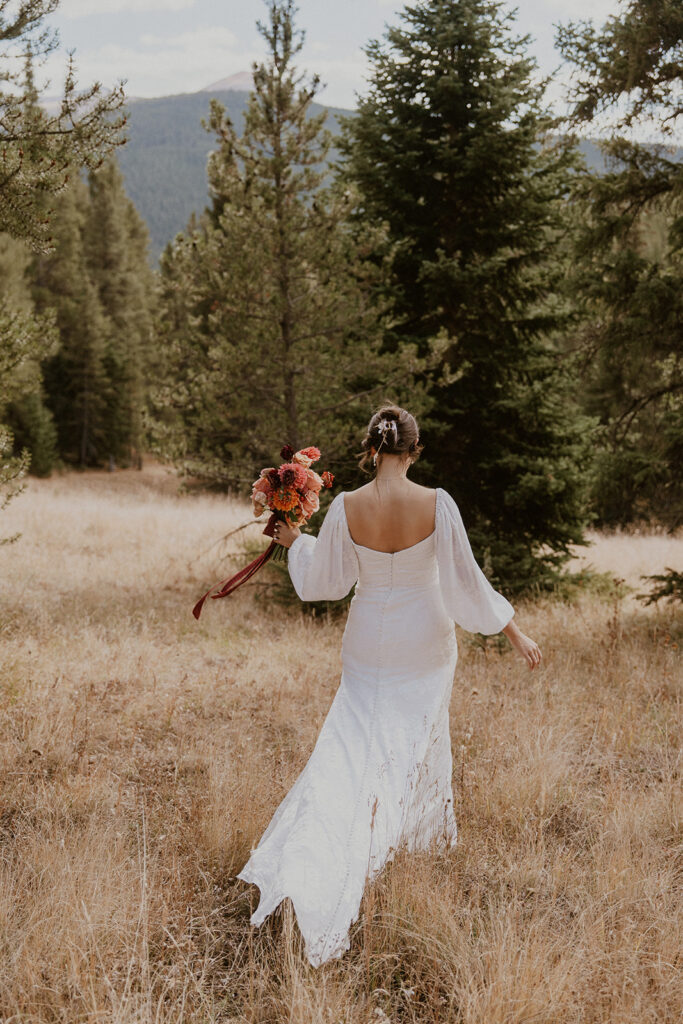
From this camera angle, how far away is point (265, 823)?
398cm

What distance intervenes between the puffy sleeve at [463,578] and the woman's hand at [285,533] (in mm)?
853

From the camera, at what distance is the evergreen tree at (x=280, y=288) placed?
29.8 feet

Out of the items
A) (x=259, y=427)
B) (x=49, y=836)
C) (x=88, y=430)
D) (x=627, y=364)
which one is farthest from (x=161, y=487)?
(x=49, y=836)

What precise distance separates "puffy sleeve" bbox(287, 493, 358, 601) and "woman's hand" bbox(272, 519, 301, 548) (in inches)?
2.6

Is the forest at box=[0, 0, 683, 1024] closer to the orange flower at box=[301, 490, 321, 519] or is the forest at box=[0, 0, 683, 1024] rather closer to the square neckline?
the square neckline

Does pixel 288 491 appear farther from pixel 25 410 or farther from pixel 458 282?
pixel 25 410

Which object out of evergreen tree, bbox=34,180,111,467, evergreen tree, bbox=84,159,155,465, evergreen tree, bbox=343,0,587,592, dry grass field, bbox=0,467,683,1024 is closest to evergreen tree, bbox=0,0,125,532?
dry grass field, bbox=0,467,683,1024

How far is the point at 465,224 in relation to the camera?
981 cm

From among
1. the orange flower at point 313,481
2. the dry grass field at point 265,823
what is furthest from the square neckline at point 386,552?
the dry grass field at point 265,823

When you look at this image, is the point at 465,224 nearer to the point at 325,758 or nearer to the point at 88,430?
the point at 325,758

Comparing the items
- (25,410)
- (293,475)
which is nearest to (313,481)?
(293,475)

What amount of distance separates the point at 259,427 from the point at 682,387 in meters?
5.15

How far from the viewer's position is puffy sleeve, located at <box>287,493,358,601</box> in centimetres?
392

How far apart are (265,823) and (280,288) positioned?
718cm
